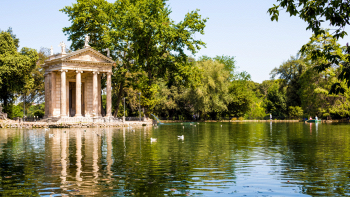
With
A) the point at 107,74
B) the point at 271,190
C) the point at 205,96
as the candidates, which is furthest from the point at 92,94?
the point at 271,190

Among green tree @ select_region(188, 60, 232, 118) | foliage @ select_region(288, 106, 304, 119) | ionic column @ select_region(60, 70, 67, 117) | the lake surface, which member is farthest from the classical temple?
foliage @ select_region(288, 106, 304, 119)

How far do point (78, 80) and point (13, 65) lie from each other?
1144 centimetres

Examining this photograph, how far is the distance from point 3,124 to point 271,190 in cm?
5511

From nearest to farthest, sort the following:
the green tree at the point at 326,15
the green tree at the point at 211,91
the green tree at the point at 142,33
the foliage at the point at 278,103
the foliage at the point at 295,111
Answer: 1. the green tree at the point at 326,15
2. the green tree at the point at 142,33
3. the green tree at the point at 211,91
4. the foliage at the point at 295,111
5. the foliage at the point at 278,103

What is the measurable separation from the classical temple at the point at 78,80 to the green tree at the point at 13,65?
357cm

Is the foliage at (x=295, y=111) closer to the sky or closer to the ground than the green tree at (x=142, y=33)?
closer to the ground

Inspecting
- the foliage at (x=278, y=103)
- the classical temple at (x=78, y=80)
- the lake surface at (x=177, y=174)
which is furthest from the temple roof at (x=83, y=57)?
the foliage at (x=278, y=103)

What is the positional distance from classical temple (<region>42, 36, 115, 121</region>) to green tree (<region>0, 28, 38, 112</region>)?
3.57 meters

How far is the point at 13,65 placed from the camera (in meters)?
62.9

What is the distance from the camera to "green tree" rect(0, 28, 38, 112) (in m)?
62.5

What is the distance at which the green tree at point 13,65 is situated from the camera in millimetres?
62500

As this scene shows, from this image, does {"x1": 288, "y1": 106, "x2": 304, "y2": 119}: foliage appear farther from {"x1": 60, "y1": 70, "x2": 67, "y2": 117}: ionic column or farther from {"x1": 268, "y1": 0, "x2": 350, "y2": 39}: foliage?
{"x1": 268, "y1": 0, "x2": 350, "y2": 39}: foliage

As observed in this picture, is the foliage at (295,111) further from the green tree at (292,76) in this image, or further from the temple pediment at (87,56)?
the temple pediment at (87,56)

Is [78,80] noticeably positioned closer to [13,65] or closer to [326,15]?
[13,65]
